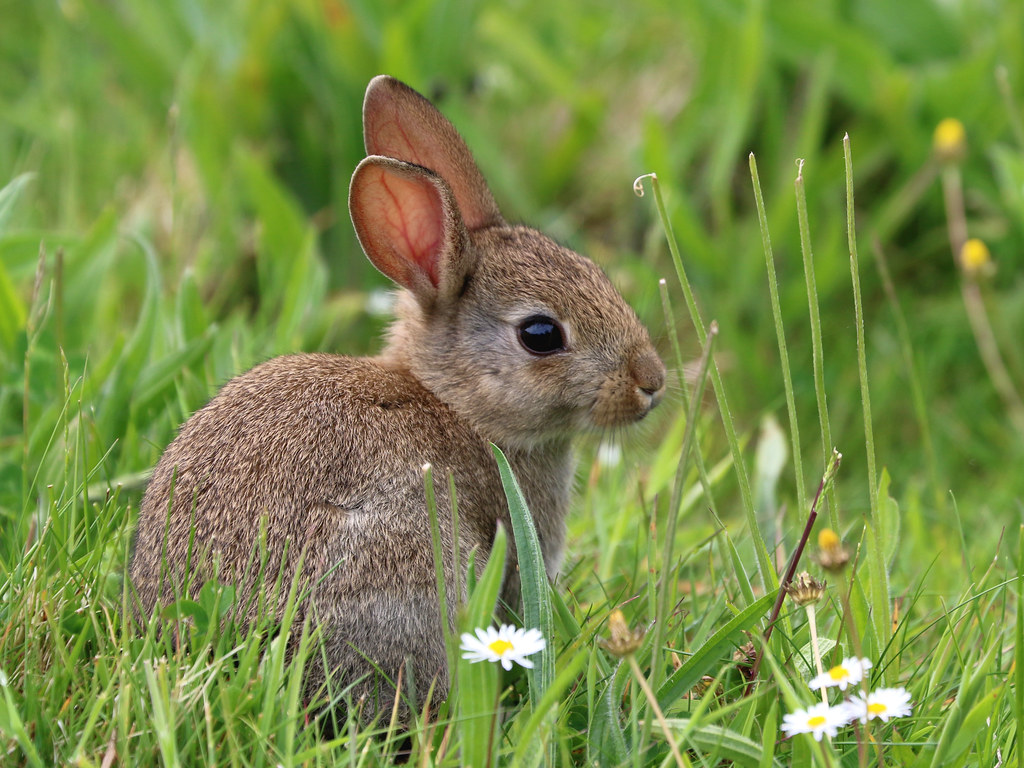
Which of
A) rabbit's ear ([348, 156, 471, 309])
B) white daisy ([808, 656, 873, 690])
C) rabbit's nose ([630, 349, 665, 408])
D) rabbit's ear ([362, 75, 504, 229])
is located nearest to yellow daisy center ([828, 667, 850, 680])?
white daisy ([808, 656, 873, 690])

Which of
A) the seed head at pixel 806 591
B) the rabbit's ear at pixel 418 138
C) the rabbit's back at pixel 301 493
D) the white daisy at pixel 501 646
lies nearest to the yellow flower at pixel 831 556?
the seed head at pixel 806 591

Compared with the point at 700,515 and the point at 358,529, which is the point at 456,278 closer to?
the point at 358,529

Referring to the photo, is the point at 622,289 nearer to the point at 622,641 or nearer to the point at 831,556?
the point at 831,556

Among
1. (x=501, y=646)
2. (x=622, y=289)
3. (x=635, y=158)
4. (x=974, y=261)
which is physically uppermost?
(x=635, y=158)

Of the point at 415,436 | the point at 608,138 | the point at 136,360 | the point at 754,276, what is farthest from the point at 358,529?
the point at 608,138

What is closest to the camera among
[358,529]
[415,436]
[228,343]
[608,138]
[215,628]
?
[215,628]

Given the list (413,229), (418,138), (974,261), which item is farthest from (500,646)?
(974,261)

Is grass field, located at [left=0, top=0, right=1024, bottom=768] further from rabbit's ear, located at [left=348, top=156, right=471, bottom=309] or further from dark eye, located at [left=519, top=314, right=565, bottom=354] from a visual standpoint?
rabbit's ear, located at [left=348, top=156, right=471, bottom=309]
